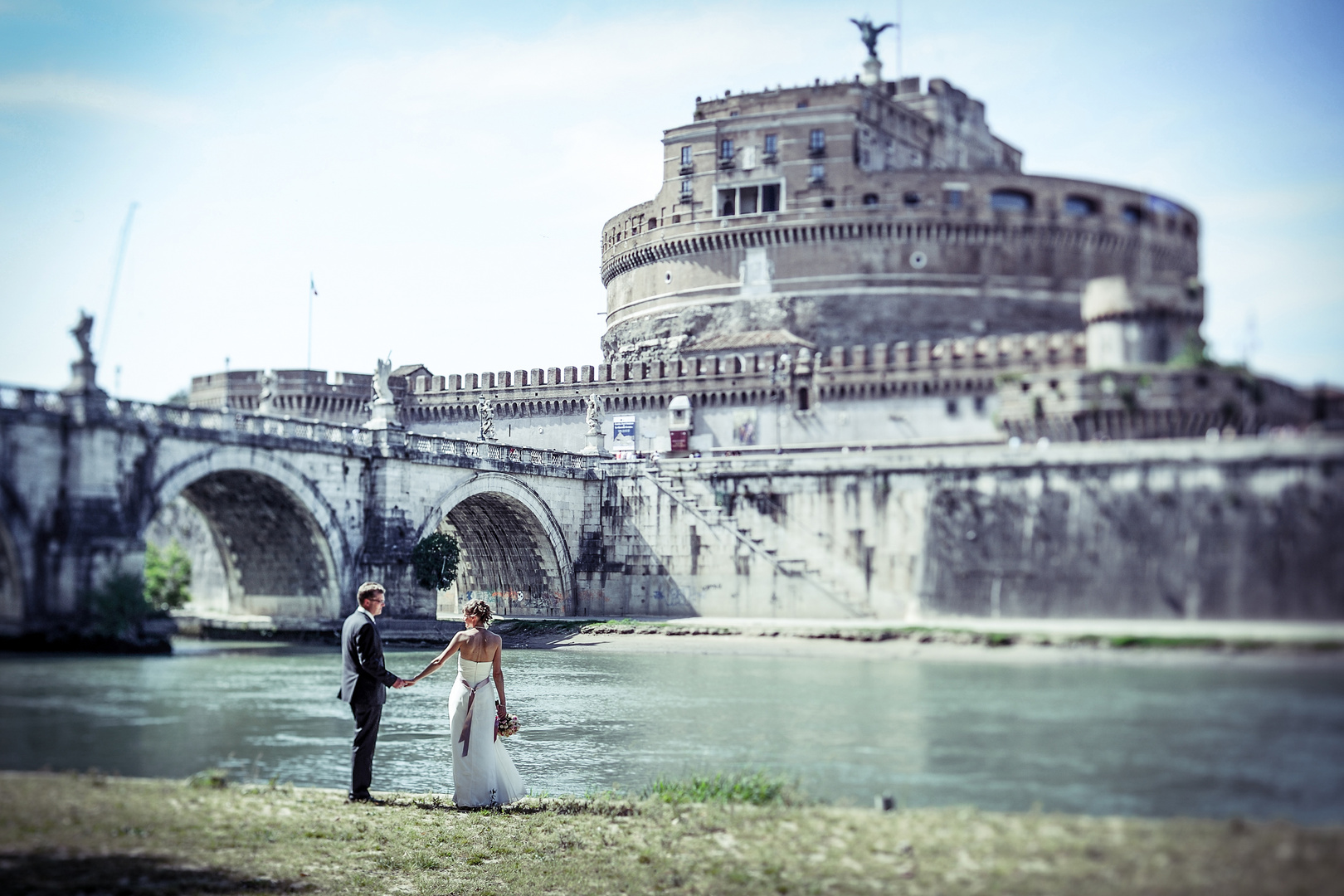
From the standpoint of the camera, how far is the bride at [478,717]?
952cm

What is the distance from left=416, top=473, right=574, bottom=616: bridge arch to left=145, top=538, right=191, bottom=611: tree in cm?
438

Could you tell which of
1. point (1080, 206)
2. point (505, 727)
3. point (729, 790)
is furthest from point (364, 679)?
point (1080, 206)

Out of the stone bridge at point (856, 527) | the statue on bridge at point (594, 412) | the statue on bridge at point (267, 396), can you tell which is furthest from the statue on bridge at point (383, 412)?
the statue on bridge at point (594, 412)

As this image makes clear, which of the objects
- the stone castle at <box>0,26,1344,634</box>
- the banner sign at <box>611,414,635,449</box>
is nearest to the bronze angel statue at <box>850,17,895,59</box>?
the stone castle at <box>0,26,1344,634</box>

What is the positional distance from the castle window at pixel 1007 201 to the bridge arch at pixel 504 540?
29.7 ft

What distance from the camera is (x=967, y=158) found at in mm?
9719

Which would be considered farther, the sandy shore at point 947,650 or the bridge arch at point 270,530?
the bridge arch at point 270,530

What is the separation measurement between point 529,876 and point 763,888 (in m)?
1.89

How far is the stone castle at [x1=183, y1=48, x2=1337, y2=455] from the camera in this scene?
6.79 m

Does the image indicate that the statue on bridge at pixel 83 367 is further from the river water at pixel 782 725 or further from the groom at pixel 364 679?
the groom at pixel 364 679

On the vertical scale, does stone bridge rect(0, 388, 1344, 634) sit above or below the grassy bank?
above

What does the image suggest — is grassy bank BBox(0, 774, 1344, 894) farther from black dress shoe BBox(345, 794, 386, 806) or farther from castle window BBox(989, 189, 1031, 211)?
castle window BBox(989, 189, 1031, 211)

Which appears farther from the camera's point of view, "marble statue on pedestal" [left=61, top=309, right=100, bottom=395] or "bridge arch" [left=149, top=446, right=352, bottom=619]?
"bridge arch" [left=149, top=446, right=352, bottom=619]

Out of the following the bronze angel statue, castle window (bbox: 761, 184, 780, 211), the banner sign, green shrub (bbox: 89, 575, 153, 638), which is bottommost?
green shrub (bbox: 89, 575, 153, 638)
